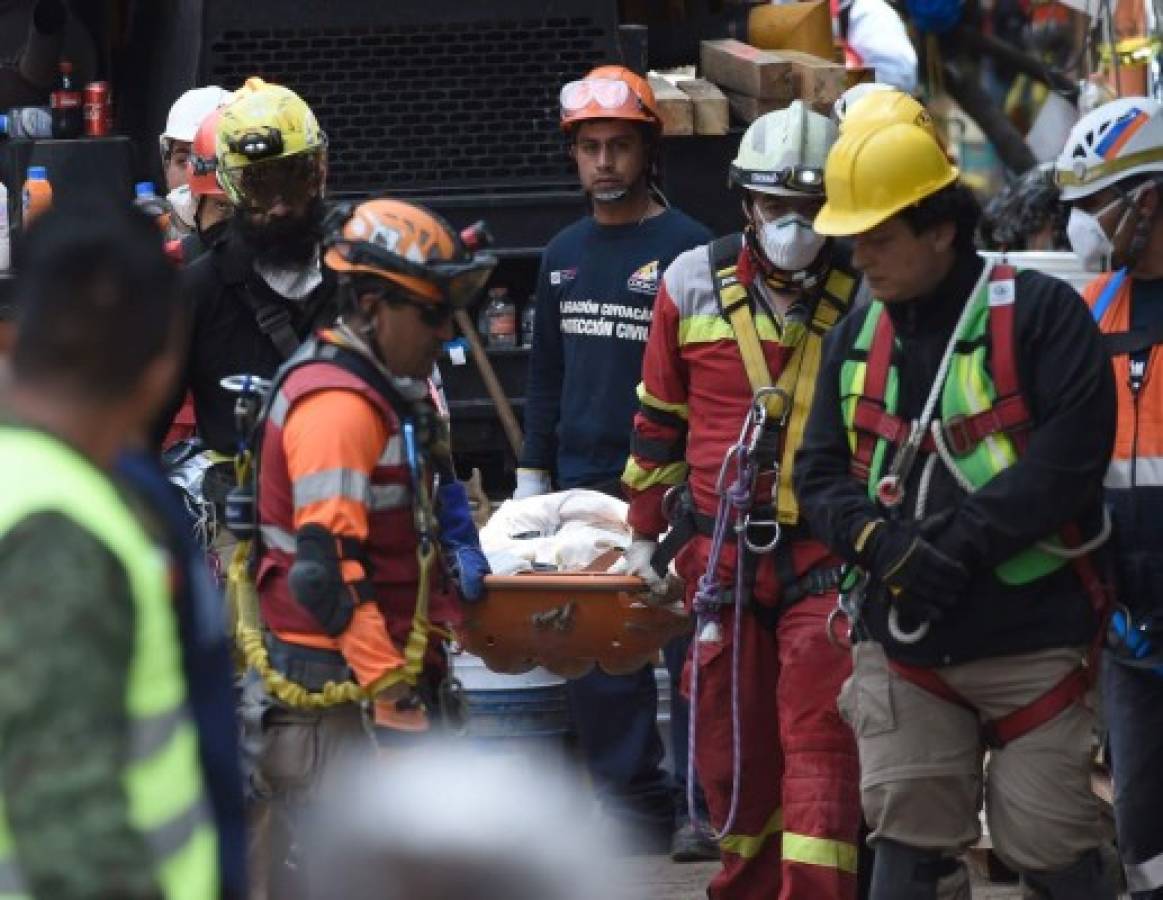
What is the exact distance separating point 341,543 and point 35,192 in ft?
14.3

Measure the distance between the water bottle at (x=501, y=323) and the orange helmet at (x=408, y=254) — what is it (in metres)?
4.07

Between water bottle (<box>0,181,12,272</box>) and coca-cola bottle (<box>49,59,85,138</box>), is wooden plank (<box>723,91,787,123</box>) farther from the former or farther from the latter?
water bottle (<box>0,181,12,272</box>)

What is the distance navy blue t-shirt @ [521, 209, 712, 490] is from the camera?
336 inches

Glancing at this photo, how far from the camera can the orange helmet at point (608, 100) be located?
8.76m

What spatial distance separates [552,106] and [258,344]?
339 centimetres

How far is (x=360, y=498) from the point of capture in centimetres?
558

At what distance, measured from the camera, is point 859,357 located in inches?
247

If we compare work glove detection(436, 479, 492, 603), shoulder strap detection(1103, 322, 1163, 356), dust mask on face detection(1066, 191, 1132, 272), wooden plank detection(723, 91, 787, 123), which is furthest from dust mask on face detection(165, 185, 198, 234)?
shoulder strap detection(1103, 322, 1163, 356)

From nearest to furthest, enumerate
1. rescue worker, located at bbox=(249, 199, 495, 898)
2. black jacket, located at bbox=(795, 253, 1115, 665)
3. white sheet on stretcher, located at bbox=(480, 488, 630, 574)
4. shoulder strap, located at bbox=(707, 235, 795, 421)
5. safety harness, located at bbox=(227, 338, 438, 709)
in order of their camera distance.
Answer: rescue worker, located at bbox=(249, 199, 495, 898) → safety harness, located at bbox=(227, 338, 438, 709) → black jacket, located at bbox=(795, 253, 1115, 665) → shoulder strap, located at bbox=(707, 235, 795, 421) → white sheet on stretcher, located at bbox=(480, 488, 630, 574)

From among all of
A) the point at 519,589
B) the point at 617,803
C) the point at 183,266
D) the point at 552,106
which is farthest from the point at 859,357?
the point at 552,106

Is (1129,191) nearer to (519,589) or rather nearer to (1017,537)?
(1017,537)

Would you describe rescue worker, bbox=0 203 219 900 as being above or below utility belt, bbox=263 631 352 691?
above

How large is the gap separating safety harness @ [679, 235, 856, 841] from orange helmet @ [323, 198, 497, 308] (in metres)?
1.40

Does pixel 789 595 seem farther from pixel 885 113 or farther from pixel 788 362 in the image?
pixel 885 113
